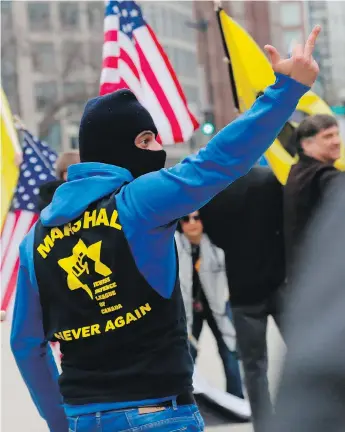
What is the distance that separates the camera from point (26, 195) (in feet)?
24.0

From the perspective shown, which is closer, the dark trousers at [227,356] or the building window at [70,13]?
the dark trousers at [227,356]

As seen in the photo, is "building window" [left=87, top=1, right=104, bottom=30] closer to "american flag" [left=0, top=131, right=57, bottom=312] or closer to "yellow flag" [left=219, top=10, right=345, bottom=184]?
"american flag" [left=0, top=131, right=57, bottom=312]

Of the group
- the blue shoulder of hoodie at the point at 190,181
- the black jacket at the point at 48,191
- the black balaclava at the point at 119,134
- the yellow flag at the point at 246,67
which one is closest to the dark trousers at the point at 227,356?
the yellow flag at the point at 246,67

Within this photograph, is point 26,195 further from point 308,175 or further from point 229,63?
point 308,175

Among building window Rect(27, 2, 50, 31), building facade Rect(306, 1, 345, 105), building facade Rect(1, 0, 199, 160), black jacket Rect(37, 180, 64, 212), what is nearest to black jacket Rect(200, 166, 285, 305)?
black jacket Rect(37, 180, 64, 212)

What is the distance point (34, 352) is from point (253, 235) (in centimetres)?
218

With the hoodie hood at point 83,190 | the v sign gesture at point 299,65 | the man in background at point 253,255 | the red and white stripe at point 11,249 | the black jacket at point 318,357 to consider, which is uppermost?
the v sign gesture at point 299,65

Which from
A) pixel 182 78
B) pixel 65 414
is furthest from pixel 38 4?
pixel 65 414

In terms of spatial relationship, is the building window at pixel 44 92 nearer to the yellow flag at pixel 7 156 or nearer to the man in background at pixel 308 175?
the yellow flag at pixel 7 156

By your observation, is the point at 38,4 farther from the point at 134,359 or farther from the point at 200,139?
the point at 134,359

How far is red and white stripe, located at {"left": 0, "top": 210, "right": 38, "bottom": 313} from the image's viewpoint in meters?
6.98

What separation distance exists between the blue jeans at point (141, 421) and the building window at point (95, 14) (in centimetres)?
4622

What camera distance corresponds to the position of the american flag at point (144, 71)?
663 cm

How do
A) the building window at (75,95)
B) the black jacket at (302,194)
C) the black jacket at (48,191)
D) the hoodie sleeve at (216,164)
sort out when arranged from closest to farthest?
the hoodie sleeve at (216,164)
the black jacket at (302,194)
the black jacket at (48,191)
the building window at (75,95)
